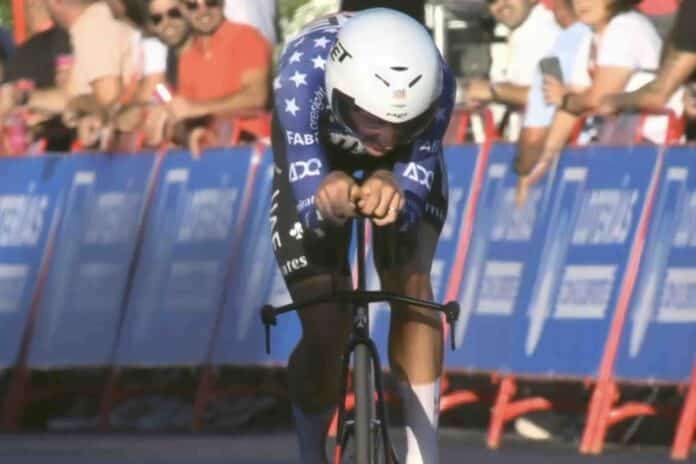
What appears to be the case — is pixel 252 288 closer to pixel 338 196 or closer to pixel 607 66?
pixel 607 66

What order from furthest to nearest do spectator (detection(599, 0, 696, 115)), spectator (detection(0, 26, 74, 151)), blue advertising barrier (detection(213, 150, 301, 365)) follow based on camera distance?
spectator (detection(0, 26, 74, 151)) < blue advertising barrier (detection(213, 150, 301, 365)) < spectator (detection(599, 0, 696, 115))

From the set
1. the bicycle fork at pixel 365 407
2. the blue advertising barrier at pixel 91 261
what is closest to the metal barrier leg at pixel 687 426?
the blue advertising barrier at pixel 91 261

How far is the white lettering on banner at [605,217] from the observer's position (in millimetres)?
12703

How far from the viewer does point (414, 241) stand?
336 inches

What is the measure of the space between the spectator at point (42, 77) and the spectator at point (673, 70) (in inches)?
192

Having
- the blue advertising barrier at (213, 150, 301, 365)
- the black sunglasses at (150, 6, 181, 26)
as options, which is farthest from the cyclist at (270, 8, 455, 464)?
the black sunglasses at (150, 6, 181, 26)

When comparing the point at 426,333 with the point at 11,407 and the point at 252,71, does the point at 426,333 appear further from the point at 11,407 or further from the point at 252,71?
the point at 11,407

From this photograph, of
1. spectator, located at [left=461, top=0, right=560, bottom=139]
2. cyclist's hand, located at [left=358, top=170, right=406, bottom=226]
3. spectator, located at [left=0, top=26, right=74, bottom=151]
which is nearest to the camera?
cyclist's hand, located at [left=358, top=170, right=406, bottom=226]

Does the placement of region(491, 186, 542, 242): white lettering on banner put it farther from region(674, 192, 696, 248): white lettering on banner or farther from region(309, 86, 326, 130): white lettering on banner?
region(309, 86, 326, 130): white lettering on banner

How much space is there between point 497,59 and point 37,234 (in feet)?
9.93

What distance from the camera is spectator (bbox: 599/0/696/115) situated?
12.5 m

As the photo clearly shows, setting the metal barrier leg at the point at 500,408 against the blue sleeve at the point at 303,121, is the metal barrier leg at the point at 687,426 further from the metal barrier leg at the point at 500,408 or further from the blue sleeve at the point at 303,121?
the blue sleeve at the point at 303,121

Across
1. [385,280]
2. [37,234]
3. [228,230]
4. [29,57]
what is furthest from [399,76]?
[29,57]

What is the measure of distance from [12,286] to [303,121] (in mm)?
7403
